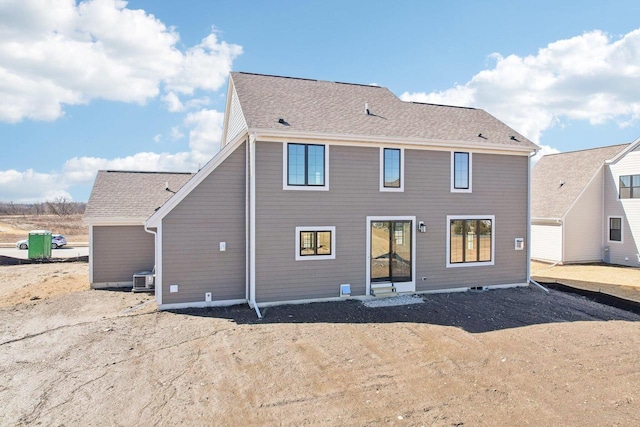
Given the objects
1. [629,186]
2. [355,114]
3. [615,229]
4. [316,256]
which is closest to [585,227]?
[615,229]

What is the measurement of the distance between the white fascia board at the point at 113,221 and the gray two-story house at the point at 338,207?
383 cm

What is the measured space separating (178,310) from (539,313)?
9.79m

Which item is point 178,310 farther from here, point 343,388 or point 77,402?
point 343,388

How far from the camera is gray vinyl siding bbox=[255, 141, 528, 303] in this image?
10.0m

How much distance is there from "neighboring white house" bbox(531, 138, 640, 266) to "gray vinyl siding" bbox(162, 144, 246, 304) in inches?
694

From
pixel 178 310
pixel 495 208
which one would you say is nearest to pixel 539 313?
pixel 495 208

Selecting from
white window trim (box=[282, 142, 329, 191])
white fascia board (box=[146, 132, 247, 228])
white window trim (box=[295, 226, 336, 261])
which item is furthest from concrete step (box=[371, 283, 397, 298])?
white fascia board (box=[146, 132, 247, 228])

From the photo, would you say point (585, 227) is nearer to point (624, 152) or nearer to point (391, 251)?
point (624, 152)

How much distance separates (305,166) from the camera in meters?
10.3

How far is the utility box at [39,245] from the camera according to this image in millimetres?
19562

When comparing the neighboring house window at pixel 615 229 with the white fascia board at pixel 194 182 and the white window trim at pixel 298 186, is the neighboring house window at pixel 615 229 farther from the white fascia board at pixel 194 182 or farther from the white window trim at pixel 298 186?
the white fascia board at pixel 194 182

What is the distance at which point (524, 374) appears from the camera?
6.23 metres

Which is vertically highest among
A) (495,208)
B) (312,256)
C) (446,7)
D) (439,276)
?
(446,7)

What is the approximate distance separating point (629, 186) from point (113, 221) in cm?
2465
